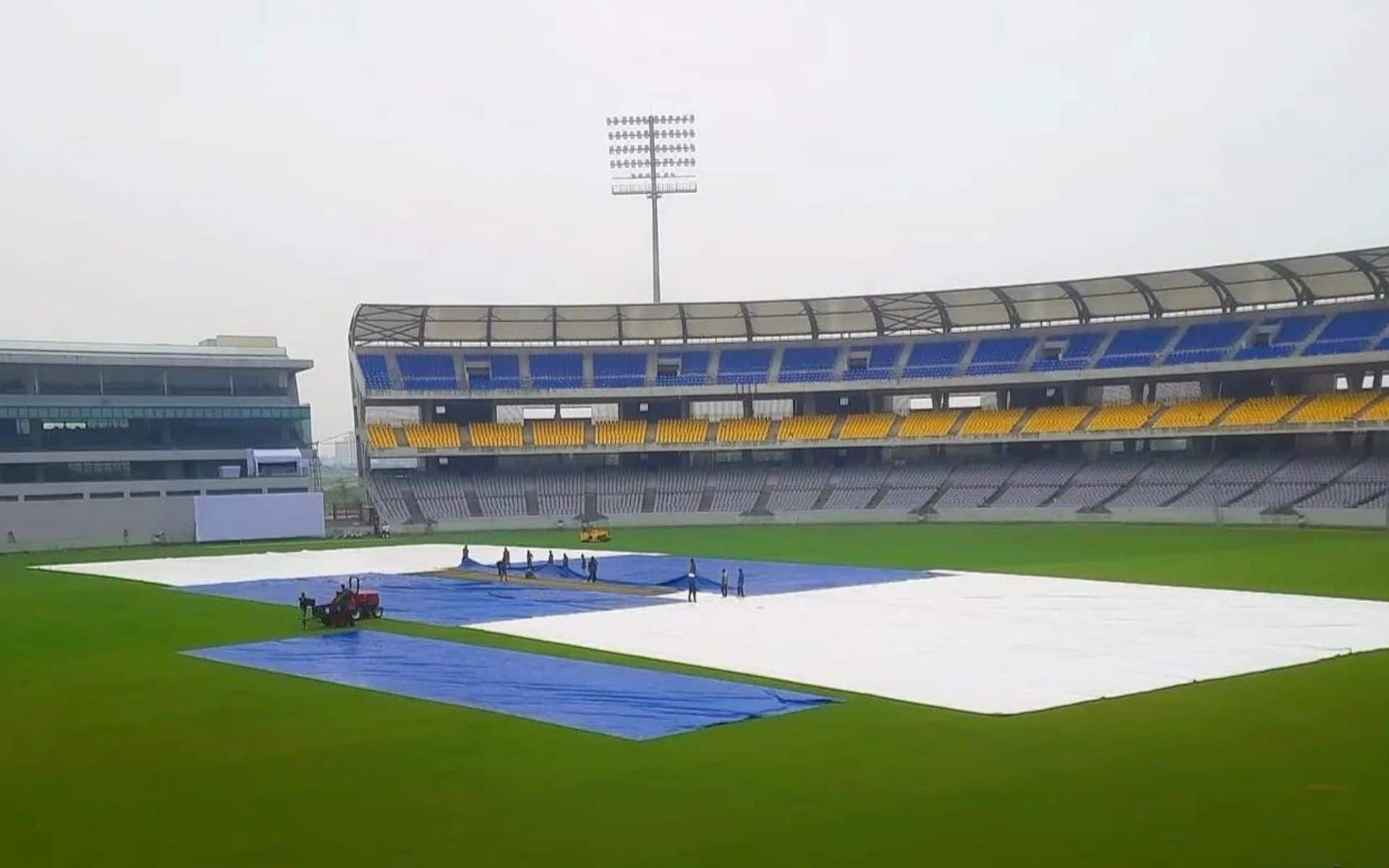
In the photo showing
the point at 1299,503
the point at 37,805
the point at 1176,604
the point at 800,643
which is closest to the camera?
the point at 37,805

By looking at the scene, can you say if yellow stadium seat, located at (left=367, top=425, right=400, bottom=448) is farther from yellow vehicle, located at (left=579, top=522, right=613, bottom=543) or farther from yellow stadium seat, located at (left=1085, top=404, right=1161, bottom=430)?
yellow stadium seat, located at (left=1085, top=404, right=1161, bottom=430)

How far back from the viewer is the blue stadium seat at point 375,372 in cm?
7988

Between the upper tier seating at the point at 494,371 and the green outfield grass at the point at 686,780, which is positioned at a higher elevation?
the upper tier seating at the point at 494,371

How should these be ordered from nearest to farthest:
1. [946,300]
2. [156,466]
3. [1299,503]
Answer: [1299,503], [156,466], [946,300]

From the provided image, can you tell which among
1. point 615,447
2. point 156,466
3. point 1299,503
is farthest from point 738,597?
point 156,466

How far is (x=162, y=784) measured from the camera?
16.1 metres

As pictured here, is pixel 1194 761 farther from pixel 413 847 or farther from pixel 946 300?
pixel 946 300

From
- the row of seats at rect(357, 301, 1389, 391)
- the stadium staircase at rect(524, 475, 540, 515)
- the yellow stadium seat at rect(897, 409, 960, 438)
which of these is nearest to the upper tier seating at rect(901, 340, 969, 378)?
the row of seats at rect(357, 301, 1389, 391)

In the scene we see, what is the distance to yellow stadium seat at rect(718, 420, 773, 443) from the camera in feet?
269

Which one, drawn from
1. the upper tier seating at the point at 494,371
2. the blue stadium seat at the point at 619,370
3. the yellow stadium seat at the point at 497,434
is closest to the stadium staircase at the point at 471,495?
the yellow stadium seat at the point at 497,434

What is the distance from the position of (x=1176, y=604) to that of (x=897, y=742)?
57.6 ft

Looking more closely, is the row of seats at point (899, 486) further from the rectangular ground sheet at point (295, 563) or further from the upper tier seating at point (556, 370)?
the rectangular ground sheet at point (295, 563)

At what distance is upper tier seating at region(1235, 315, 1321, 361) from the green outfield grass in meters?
49.3

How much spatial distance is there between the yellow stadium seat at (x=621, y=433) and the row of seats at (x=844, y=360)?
8.99 feet
